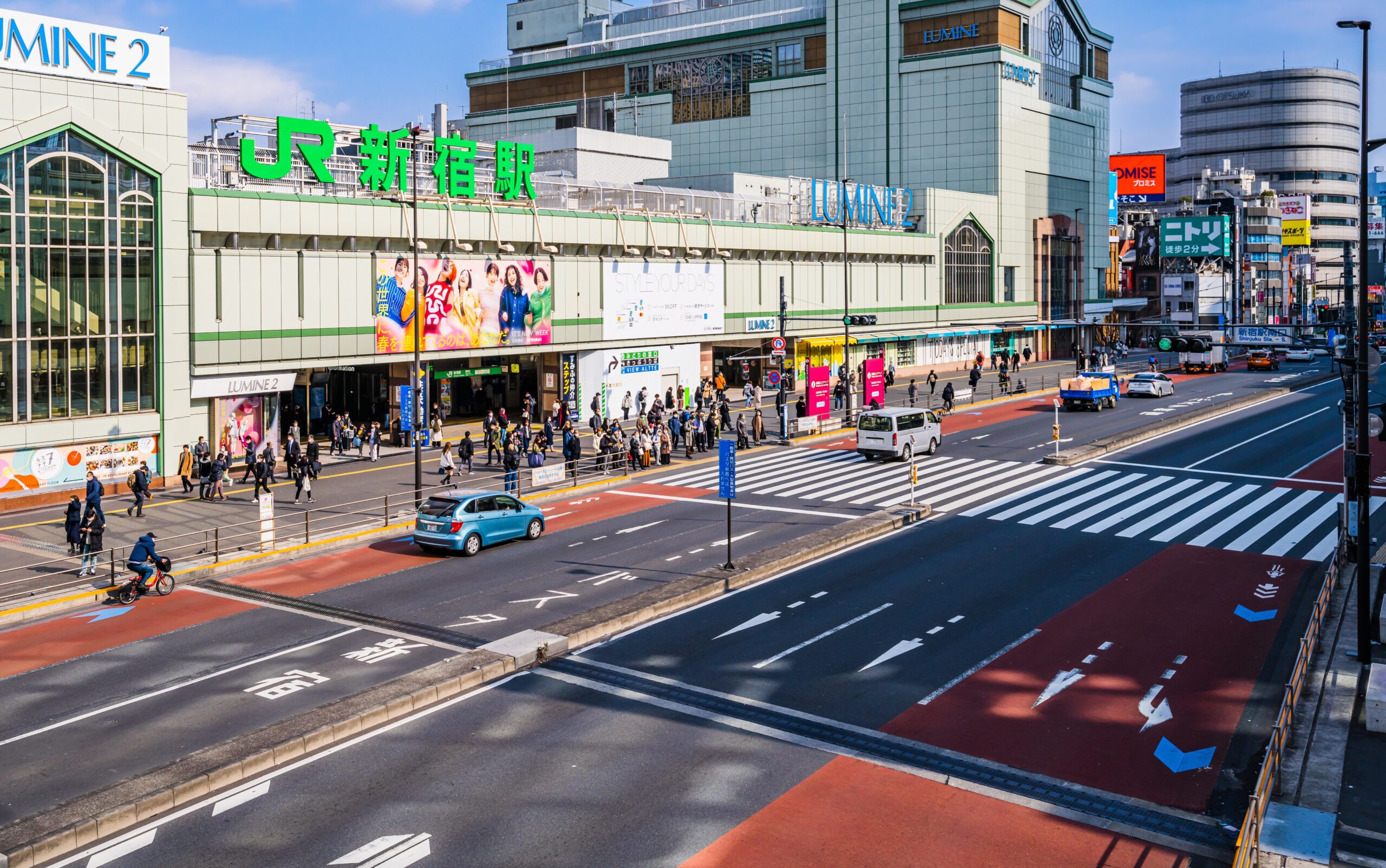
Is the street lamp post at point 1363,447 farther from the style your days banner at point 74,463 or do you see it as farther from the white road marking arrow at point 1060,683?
the style your days banner at point 74,463

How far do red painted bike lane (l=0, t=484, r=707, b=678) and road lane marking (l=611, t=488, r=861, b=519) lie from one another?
4.22 m

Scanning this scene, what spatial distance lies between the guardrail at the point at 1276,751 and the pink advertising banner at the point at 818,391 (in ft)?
108

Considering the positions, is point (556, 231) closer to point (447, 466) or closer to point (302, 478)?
point (447, 466)

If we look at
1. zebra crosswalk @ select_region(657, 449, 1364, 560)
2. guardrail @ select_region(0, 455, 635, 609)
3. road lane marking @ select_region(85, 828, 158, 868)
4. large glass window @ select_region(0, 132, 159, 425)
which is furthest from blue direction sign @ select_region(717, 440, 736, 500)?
large glass window @ select_region(0, 132, 159, 425)

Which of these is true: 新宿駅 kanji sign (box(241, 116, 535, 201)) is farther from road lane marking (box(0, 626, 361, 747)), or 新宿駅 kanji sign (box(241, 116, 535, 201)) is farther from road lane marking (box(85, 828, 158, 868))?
road lane marking (box(85, 828, 158, 868))

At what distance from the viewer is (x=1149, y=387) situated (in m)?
70.9

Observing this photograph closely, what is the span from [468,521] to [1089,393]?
43.4 metres

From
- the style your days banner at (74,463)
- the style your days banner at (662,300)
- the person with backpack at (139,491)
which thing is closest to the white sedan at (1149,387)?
the style your days banner at (662,300)

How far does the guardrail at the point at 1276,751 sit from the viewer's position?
1321 centimetres

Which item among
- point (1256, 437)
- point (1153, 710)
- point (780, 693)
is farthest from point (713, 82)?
point (1153, 710)

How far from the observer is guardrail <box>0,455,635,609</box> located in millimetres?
27703

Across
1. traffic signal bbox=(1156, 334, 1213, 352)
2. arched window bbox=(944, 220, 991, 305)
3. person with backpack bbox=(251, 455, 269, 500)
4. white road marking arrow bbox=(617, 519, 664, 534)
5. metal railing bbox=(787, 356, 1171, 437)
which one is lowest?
white road marking arrow bbox=(617, 519, 664, 534)

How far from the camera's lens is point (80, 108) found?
37.9m

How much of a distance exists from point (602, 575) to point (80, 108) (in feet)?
80.3
